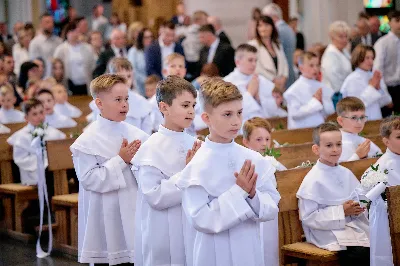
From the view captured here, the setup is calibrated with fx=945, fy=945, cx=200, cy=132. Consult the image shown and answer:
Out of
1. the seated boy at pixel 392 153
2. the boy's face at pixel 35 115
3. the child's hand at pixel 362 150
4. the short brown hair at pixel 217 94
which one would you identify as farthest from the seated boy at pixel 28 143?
the short brown hair at pixel 217 94

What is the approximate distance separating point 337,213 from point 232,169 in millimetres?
1808

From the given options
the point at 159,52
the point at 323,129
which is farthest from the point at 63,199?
the point at 159,52

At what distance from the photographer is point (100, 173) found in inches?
262

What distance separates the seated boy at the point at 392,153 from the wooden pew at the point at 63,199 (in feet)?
10.2

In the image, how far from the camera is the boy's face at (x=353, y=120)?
8.45 m

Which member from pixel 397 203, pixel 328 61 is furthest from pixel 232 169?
pixel 328 61

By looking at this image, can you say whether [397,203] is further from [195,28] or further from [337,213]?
[195,28]

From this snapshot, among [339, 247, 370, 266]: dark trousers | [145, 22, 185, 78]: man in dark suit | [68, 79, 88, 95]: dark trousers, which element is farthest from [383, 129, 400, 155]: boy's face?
[68, 79, 88, 95]: dark trousers

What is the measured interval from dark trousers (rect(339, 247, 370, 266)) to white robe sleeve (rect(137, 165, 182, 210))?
1529mm

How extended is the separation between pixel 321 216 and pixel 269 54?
5405 millimetres

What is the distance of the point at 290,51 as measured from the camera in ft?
44.8

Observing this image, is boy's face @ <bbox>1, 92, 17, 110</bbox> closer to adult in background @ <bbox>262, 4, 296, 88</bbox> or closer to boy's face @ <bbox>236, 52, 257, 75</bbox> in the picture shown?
boy's face @ <bbox>236, 52, 257, 75</bbox>

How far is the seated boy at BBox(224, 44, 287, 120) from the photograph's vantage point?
10250 mm

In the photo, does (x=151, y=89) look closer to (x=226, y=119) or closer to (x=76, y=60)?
(x=76, y=60)
